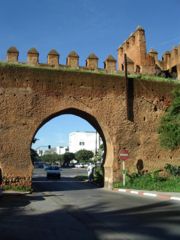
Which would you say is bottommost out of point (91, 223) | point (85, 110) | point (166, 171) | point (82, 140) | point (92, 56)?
point (91, 223)

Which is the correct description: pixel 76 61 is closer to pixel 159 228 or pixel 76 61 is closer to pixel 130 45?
pixel 130 45

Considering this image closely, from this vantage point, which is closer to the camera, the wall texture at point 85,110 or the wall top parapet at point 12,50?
the wall texture at point 85,110

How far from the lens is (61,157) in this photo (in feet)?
358

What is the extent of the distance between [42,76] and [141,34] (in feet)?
25.2

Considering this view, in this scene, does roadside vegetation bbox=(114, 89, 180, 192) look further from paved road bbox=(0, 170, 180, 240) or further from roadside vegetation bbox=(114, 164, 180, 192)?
paved road bbox=(0, 170, 180, 240)

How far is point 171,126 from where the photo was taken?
20.1 m

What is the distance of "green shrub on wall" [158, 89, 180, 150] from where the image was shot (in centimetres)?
1980

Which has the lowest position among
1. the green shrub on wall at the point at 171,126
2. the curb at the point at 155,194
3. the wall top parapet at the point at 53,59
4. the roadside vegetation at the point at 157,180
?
the curb at the point at 155,194

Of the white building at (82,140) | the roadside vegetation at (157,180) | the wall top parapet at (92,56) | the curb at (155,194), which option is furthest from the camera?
the white building at (82,140)

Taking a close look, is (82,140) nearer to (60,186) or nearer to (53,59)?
(60,186)

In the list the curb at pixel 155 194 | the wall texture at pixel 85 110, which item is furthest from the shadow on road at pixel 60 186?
the curb at pixel 155 194

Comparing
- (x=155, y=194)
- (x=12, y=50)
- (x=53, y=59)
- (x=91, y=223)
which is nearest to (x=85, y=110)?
(x=53, y=59)

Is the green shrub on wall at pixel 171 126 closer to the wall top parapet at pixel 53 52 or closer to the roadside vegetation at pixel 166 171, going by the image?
the roadside vegetation at pixel 166 171

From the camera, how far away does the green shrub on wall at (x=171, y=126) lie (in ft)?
65.0
